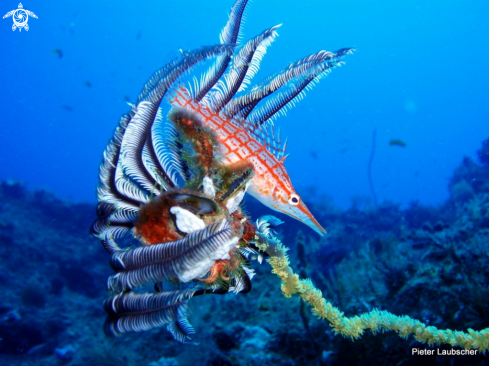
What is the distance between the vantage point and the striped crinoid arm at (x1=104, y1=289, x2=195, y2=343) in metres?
1.95

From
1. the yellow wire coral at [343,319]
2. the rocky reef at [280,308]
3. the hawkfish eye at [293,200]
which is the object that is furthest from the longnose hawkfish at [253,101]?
the rocky reef at [280,308]

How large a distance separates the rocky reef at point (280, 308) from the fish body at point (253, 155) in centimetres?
128

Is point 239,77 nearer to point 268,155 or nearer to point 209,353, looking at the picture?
point 268,155

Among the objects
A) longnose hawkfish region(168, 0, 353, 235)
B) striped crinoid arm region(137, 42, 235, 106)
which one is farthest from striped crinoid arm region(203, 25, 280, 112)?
striped crinoid arm region(137, 42, 235, 106)

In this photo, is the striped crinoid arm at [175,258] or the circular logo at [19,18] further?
the circular logo at [19,18]

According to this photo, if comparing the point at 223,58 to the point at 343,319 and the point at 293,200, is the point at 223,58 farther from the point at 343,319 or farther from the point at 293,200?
the point at 343,319

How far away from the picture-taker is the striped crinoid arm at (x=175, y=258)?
1699 millimetres

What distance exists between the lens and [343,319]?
258 cm

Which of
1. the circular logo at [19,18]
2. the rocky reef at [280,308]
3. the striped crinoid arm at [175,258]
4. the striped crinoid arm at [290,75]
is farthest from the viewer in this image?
the circular logo at [19,18]

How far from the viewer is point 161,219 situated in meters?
2.18

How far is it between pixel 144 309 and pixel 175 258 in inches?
21.7

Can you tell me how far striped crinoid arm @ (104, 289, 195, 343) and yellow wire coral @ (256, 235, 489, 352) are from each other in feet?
2.30

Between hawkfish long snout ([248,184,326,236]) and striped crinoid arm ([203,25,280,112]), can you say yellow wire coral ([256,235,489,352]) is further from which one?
striped crinoid arm ([203,25,280,112])

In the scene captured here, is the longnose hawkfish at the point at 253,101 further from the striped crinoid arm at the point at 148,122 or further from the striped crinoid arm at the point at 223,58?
the striped crinoid arm at the point at 148,122
